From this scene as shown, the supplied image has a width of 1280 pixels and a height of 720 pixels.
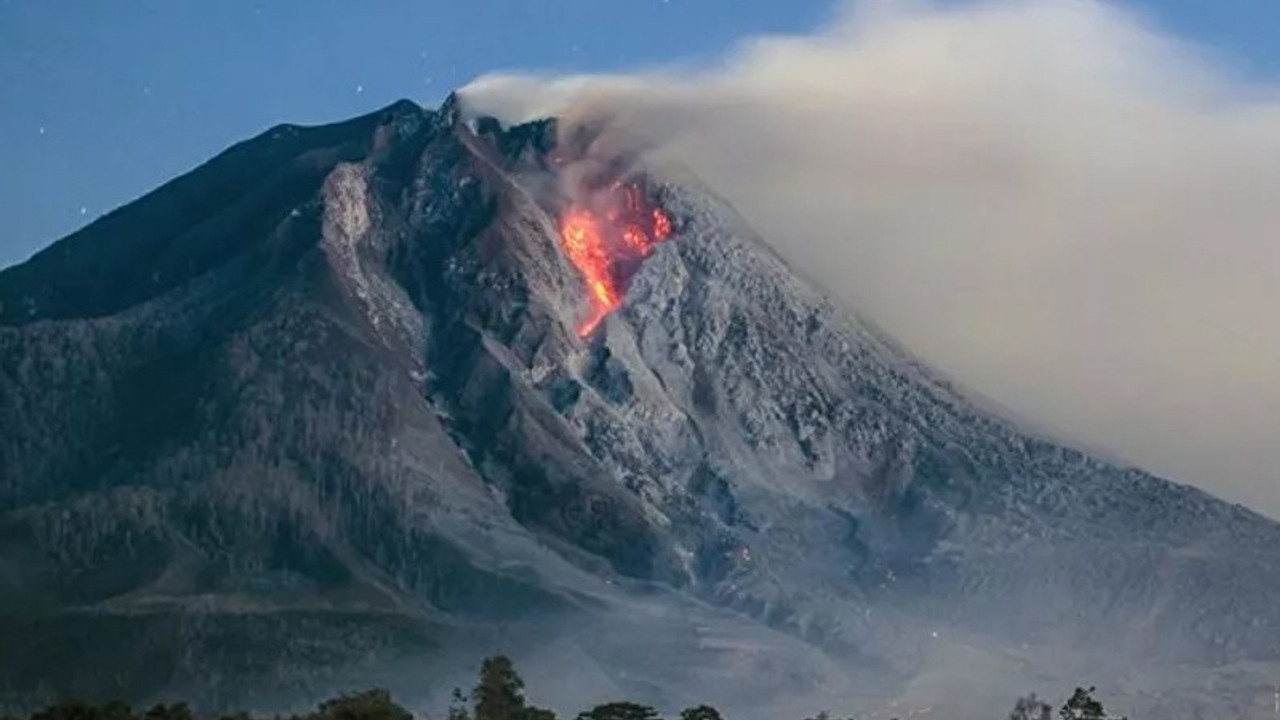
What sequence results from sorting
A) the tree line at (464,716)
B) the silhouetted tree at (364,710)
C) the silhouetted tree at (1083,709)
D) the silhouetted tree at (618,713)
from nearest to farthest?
the silhouetted tree at (364,710)
the tree line at (464,716)
the silhouetted tree at (618,713)
the silhouetted tree at (1083,709)

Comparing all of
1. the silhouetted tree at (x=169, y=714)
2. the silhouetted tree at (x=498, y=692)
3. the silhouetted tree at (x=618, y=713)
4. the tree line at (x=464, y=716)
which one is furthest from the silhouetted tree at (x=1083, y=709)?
the silhouetted tree at (x=169, y=714)

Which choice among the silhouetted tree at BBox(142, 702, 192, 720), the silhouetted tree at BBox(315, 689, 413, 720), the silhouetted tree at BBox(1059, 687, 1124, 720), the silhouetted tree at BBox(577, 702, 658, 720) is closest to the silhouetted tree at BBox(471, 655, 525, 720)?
the silhouetted tree at BBox(577, 702, 658, 720)

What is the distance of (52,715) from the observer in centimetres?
11569

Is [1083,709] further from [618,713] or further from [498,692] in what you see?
[498,692]

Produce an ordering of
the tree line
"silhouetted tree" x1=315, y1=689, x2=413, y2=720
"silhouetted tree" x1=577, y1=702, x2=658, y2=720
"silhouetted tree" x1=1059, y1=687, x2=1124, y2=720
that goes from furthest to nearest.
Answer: "silhouetted tree" x1=1059, y1=687, x2=1124, y2=720 → "silhouetted tree" x1=577, y1=702, x2=658, y2=720 → the tree line → "silhouetted tree" x1=315, y1=689, x2=413, y2=720

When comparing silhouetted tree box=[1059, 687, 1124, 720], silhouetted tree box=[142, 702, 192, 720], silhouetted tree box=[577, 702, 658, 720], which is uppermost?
silhouetted tree box=[1059, 687, 1124, 720]

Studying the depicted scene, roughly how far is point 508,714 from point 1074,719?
38.9 meters

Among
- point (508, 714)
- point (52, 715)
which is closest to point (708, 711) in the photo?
point (508, 714)

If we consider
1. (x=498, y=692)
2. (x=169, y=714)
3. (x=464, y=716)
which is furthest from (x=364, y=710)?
(x=464, y=716)

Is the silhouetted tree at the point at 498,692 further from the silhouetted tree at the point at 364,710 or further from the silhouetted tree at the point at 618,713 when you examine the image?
the silhouetted tree at the point at 364,710

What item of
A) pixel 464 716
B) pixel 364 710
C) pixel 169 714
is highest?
pixel 364 710

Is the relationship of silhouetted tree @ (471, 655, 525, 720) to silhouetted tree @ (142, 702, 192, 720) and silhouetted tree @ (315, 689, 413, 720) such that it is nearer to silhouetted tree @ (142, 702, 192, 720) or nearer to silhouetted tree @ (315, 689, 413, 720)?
silhouetted tree @ (315, 689, 413, 720)

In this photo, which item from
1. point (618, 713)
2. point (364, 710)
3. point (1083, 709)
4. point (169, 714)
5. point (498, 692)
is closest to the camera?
point (364, 710)

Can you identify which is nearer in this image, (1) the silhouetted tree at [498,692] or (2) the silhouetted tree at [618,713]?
(1) the silhouetted tree at [498,692]
